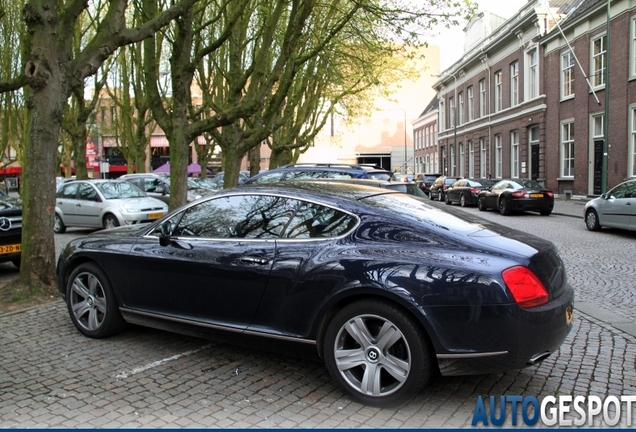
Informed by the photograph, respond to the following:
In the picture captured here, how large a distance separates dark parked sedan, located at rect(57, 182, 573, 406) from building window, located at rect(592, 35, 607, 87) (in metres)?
23.8

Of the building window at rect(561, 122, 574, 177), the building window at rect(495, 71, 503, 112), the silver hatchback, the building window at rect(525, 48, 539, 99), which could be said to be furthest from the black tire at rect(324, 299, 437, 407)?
the building window at rect(495, 71, 503, 112)

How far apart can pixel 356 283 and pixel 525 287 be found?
3.64 ft

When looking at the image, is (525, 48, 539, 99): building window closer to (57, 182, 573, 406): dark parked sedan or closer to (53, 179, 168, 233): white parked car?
(53, 179, 168, 233): white parked car

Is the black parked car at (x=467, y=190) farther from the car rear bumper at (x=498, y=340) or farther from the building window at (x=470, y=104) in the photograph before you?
the car rear bumper at (x=498, y=340)

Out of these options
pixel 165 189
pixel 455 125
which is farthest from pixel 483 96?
pixel 165 189

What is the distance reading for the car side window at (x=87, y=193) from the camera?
15258 millimetres

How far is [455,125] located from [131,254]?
42.3m

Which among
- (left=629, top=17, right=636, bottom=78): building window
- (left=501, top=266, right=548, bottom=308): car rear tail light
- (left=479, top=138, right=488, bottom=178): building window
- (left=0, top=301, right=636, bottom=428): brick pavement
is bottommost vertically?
(left=0, top=301, right=636, bottom=428): brick pavement

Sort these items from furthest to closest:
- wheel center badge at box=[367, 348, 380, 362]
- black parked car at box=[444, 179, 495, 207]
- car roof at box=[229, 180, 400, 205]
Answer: black parked car at box=[444, 179, 495, 207] → car roof at box=[229, 180, 400, 205] → wheel center badge at box=[367, 348, 380, 362]

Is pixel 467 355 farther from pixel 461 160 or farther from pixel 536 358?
pixel 461 160

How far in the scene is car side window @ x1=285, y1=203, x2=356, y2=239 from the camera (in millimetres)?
4098

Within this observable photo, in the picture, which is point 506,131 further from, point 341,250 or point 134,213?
point 341,250

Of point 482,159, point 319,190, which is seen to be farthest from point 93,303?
point 482,159

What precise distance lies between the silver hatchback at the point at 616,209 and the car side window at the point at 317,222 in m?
11.3
